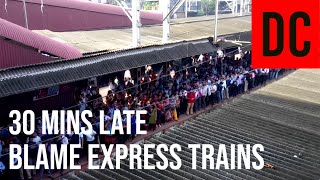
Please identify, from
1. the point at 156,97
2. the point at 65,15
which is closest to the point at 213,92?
the point at 156,97

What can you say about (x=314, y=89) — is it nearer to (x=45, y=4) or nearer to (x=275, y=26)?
(x=275, y=26)

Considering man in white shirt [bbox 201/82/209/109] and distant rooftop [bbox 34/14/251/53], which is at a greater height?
distant rooftop [bbox 34/14/251/53]

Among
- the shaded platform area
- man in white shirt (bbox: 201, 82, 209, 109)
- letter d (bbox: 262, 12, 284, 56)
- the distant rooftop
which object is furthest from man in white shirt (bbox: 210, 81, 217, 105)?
letter d (bbox: 262, 12, 284, 56)

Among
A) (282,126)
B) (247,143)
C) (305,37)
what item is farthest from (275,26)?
(282,126)

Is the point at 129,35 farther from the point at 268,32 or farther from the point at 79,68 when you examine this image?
the point at 268,32

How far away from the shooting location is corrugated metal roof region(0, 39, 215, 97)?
9.02 m

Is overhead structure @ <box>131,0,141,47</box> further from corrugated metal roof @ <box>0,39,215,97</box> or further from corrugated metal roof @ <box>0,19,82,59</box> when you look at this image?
corrugated metal roof @ <box>0,19,82,59</box>

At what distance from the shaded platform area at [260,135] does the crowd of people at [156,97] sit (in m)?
1.00

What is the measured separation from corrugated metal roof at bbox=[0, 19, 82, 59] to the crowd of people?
1.56m

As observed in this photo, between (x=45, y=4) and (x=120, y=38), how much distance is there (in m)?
6.83

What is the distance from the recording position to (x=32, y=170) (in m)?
9.45

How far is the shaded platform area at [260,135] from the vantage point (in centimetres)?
920

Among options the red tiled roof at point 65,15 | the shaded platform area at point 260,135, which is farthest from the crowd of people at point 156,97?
the red tiled roof at point 65,15

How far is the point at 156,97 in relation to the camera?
13.1 meters
